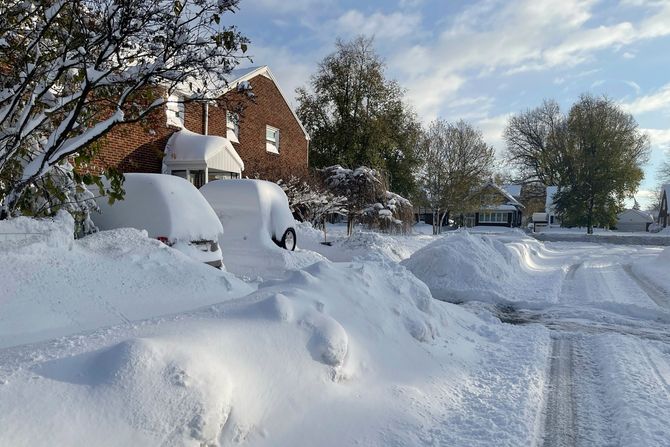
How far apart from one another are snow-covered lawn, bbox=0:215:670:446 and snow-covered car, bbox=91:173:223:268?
118 centimetres

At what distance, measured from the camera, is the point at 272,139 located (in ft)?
77.1

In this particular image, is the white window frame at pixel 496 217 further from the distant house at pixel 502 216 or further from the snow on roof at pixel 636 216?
the snow on roof at pixel 636 216

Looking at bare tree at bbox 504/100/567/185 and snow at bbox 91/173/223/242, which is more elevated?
bare tree at bbox 504/100/567/185

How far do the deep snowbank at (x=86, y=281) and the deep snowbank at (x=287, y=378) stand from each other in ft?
2.68

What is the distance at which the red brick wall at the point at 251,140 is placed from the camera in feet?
46.9

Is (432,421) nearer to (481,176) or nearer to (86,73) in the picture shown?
(86,73)

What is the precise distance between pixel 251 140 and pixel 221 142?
5017 mm

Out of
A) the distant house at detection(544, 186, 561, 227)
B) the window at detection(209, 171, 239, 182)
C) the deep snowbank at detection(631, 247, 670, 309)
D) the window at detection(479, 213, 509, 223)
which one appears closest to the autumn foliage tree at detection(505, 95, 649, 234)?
the distant house at detection(544, 186, 561, 227)

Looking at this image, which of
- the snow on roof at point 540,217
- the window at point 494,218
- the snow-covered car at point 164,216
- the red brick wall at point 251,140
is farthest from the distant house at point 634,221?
the snow-covered car at point 164,216

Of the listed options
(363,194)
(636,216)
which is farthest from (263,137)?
(636,216)

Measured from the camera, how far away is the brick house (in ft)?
47.5

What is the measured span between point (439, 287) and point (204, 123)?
11.3 m

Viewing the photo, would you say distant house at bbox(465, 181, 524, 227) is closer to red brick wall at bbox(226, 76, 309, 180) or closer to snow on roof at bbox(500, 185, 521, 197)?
snow on roof at bbox(500, 185, 521, 197)

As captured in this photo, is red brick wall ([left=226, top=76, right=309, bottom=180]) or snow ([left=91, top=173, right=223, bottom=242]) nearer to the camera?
snow ([left=91, top=173, right=223, bottom=242])
